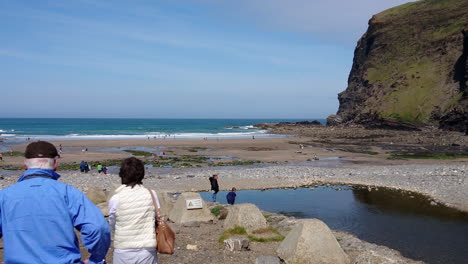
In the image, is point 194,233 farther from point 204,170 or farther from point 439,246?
point 204,170

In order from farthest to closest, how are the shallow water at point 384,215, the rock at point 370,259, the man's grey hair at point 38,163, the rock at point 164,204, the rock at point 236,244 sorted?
the rock at point 164,204, the shallow water at point 384,215, the rock at point 236,244, the rock at point 370,259, the man's grey hair at point 38,163

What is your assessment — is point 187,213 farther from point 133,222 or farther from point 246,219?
point 133,222

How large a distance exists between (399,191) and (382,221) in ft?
26.7

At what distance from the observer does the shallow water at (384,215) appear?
51.2 feet

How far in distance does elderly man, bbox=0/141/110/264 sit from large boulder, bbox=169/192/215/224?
11.9 meters

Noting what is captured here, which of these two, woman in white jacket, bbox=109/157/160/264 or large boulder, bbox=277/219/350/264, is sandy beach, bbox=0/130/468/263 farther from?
woman in white jacket, bbox=109/157/160/264

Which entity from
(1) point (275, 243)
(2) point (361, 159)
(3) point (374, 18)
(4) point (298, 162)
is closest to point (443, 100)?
(3) point (374, 18)

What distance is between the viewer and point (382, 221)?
784 inches

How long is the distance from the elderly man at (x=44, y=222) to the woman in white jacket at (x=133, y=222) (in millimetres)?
1598

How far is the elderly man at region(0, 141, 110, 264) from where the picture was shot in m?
3.70

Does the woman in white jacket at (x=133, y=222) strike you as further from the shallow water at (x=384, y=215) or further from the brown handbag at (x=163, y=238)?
the shallow water at (x=384, y=215)

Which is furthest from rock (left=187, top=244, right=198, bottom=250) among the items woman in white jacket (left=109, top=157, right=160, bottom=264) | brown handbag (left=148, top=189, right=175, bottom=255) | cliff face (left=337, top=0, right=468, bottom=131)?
cliff face (left=337, top=0, right=468, bottom=131)

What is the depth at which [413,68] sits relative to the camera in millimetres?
111062

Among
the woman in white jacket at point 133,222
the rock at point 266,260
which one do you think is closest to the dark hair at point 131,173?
the woman in white jacket at point 133,222
